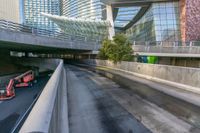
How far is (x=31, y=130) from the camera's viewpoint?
7.32ft

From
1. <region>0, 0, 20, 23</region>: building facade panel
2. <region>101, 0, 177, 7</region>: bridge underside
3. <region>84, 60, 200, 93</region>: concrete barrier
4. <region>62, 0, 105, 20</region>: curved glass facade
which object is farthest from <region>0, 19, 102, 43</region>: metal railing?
<region>0, 0, 20, 23</region>: building facade panel

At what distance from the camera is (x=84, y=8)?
90875 mm

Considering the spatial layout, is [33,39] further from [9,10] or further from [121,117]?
[9,10]

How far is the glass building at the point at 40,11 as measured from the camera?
105537mm

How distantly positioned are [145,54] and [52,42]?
50.1 ft

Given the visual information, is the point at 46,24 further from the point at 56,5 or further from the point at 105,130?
the point at 105,130

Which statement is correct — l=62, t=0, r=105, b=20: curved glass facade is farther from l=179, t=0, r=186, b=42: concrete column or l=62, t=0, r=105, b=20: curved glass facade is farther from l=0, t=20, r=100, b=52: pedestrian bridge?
l=0, t=20, r=100, b=52: pedestrian bridge

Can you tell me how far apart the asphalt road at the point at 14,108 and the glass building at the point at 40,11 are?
7652 cm

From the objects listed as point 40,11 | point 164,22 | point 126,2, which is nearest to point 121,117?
point 126,2

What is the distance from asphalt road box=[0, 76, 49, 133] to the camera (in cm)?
1415

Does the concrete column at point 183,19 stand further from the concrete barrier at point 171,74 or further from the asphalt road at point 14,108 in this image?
the asphalt road at point 14,108

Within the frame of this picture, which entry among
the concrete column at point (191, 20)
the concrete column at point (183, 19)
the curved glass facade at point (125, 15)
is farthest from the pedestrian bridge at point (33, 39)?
the concrete column at point (191, 20)

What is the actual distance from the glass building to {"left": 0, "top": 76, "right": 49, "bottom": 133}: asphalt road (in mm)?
76522

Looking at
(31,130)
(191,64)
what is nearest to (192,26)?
(191,64)
